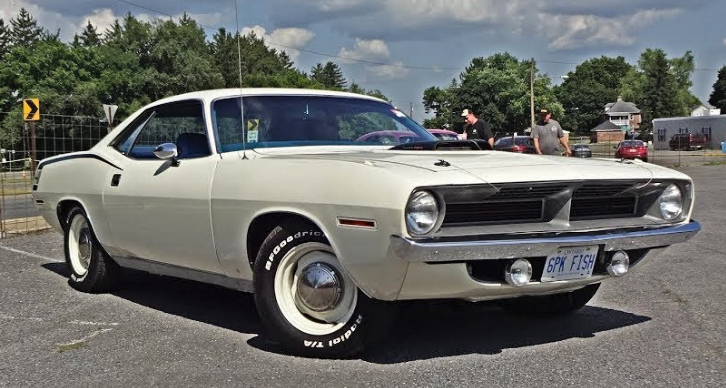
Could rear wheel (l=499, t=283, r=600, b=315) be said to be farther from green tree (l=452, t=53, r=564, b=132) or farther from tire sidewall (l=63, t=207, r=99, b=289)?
green tree (l=452, t=53, r=564, b=132)

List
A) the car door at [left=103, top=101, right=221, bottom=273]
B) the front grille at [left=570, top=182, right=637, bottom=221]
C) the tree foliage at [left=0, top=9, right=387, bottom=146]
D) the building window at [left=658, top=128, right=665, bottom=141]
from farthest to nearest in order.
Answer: the building window at [left=658, top=128, right=665, bottom=141], the tree foliage at [left=0, top=9, right=387, bottom=146], the car door at [left=103, top=101, right=221, bottom=273], the front grille at [left=570, top=182, right=637, bottom=221]

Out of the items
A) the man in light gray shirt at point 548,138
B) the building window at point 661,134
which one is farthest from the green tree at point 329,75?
the man in light gray shirt at point 548,138

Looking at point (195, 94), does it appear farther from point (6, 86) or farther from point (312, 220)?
point (6, 86)

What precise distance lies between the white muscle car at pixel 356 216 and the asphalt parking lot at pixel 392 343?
0.91ft

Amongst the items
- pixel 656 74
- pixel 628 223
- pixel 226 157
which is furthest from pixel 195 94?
pixel 656 74

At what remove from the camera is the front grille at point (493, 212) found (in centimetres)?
353

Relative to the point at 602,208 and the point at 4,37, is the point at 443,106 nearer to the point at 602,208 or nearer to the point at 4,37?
the point at 4,37

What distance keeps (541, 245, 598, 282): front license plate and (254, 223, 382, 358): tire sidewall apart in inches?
35.5

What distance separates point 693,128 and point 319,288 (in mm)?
73245

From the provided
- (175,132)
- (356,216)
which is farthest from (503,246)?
(175,132)

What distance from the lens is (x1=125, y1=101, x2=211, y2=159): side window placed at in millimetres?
4727

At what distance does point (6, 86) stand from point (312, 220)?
2323 inches

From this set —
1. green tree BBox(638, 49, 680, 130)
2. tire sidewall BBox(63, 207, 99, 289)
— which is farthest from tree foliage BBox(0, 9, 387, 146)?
green tree BBox(638, 49, 680, 130)

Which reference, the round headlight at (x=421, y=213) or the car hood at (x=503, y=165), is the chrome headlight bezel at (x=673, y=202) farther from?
the round headlight at (x=421, y=213)
